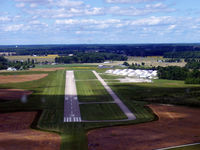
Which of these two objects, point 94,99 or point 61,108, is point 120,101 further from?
point 61,108

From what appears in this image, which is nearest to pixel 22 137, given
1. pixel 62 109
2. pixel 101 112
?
pixel 62 109

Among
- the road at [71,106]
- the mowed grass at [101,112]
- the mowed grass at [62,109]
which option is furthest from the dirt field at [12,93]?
the mowed grass at [101,112]

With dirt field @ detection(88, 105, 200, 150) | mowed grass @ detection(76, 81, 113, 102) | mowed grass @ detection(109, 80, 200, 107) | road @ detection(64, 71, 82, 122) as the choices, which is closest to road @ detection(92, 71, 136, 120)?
mowed grass @ detection(76, 81, 113, 102)

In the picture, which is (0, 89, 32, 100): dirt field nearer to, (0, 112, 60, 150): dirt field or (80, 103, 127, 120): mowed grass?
(80, 103, 127, 120): mowed grass

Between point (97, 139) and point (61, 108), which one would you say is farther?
point (61, 108)

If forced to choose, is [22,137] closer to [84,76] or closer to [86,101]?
[86,101]

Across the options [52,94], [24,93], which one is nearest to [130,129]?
[52,94]

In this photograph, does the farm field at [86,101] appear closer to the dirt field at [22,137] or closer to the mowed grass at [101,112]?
the mowed grass at [101,112]
